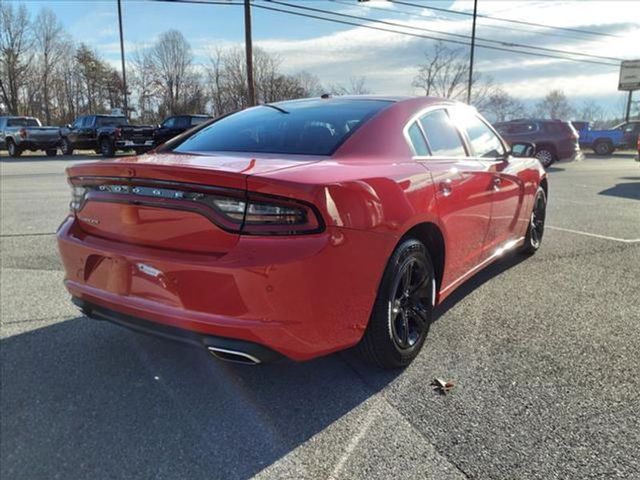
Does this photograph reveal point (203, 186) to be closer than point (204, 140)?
Yes

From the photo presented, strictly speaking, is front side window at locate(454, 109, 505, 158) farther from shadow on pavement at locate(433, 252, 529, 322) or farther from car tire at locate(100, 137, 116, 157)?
car tire at locate(100, 137, 116, 157)

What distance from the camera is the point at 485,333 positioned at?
140 inches

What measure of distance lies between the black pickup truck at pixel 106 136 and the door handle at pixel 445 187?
2039 centimetres

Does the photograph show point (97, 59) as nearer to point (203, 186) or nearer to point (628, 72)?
point (628, 72)

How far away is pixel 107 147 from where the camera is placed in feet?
74.8

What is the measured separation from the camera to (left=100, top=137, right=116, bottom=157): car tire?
22.5 meters

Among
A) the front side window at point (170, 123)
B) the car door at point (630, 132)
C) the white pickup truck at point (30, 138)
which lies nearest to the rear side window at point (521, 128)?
the front side window at point (170, 123)

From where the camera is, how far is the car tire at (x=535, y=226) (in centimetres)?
536

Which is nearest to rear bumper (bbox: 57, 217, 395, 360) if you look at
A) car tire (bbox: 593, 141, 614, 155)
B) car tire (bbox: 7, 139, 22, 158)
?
car tire (bbox: 7, 139, 22, 158)

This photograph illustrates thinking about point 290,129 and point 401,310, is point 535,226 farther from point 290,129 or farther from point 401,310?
point 290,129

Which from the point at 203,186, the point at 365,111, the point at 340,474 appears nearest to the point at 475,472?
the point at 340,474

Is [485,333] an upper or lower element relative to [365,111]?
lower

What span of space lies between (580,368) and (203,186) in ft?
7.72

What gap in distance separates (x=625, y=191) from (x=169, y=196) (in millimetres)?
11886
